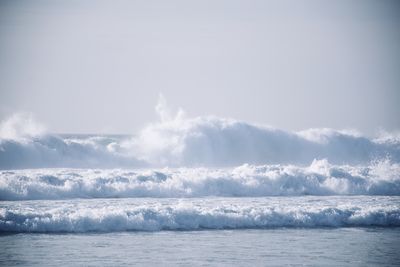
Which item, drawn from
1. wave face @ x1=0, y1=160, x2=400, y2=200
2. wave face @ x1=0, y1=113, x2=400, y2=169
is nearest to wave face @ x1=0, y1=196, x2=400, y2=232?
wave face @ x1=0, y1=160, x2=400, y2=200

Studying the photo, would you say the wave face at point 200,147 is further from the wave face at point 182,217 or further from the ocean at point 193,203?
the wave face at point 182,217

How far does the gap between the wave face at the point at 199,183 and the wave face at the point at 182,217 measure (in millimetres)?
2717

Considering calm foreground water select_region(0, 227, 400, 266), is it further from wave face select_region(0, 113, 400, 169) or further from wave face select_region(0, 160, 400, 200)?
wave face select_region(0, 113, 400, 169)

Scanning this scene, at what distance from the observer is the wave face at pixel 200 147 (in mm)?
34500

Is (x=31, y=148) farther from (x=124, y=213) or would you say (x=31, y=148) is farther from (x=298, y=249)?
(x=298, y=249)

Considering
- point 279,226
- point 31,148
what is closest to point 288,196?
point 279,226

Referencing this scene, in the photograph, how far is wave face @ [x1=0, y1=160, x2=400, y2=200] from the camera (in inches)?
906

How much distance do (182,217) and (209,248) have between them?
3.27 metres

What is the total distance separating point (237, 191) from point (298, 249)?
405 inches

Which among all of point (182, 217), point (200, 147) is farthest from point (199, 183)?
point (200, 147)

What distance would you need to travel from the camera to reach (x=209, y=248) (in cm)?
1463

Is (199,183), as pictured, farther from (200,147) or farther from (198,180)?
(200,147)

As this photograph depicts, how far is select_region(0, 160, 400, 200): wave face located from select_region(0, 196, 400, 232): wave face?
8.92 feet

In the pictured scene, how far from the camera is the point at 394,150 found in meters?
40.5
